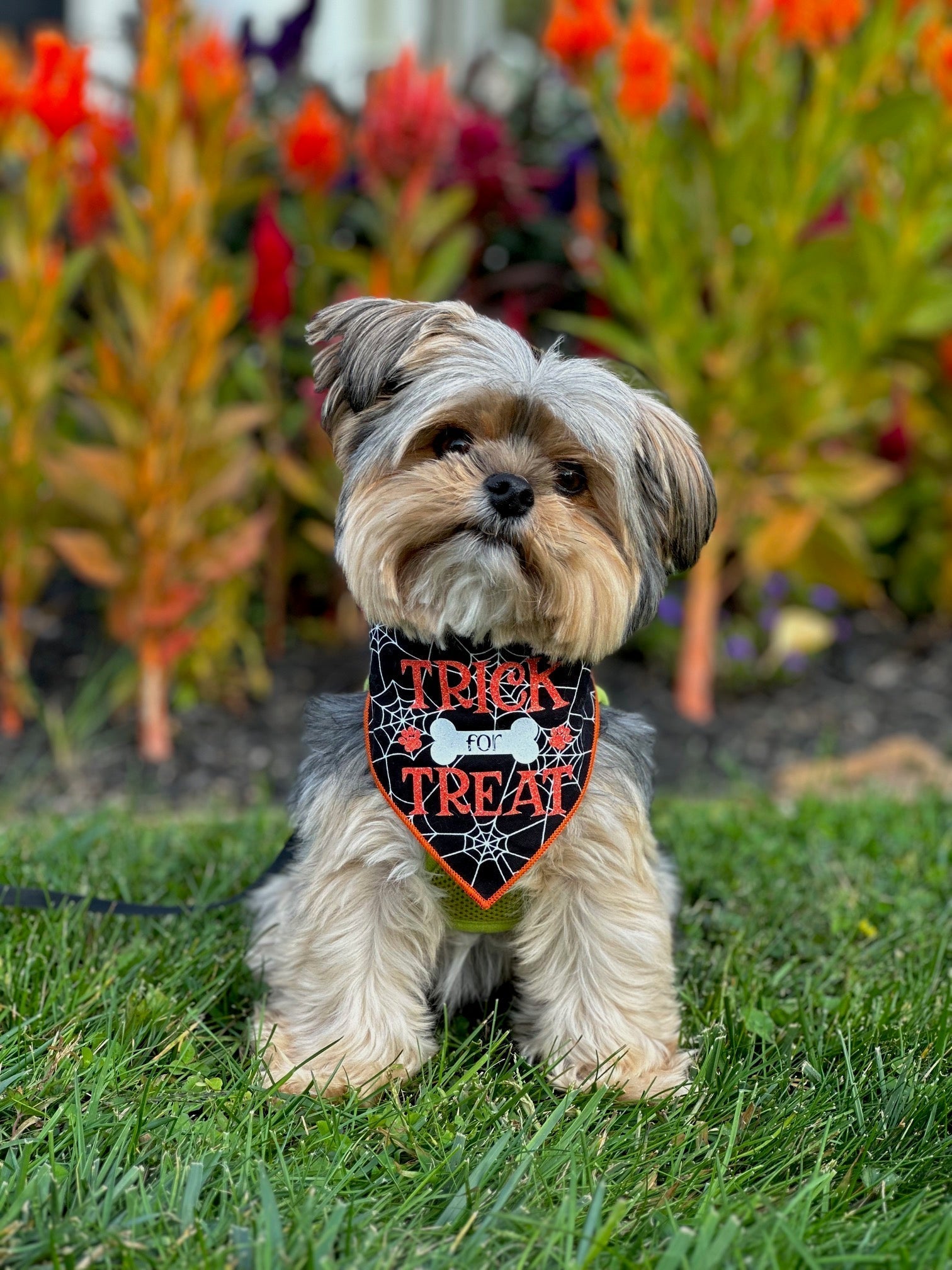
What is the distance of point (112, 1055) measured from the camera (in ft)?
7.63

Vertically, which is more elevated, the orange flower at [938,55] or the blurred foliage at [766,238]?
the orange flower at [938,55]

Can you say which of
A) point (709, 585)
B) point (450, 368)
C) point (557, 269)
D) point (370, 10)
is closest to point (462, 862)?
point (450, 368)

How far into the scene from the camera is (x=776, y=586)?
5.90 metres

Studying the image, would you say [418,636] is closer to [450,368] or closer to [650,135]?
[450,368]

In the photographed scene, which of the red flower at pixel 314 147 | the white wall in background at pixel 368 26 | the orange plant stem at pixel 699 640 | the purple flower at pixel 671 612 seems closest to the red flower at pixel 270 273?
the red flower at pixel 314 147

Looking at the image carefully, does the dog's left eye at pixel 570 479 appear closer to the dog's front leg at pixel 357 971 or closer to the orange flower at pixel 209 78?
the dog's front leg at pixel 357 971

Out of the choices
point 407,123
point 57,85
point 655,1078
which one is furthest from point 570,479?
point 407,123

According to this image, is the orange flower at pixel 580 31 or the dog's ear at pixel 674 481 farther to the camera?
the orange flower at pixel 580 31

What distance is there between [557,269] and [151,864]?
11.4 feet

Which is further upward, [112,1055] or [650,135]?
[650,135]

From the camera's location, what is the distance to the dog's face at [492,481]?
7.43 ft

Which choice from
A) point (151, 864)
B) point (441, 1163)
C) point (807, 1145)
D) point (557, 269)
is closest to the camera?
point (441, 1163)

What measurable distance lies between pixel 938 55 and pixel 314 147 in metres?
2.31

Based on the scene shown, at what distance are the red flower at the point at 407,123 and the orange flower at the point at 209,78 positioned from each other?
1.77 feet
